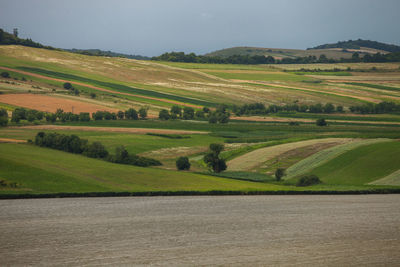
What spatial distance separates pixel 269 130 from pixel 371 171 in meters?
47.2

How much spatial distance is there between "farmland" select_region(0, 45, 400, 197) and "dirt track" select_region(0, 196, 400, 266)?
8.25m

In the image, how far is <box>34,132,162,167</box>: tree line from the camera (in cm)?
5903

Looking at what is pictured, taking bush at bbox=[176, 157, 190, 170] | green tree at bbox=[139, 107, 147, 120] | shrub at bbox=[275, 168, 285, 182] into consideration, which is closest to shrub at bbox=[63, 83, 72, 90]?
green tree at bbox=[139, 107, 147, 120]

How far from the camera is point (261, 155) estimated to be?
67.7 metres

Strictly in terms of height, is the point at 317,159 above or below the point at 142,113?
below

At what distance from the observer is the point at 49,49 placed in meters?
187

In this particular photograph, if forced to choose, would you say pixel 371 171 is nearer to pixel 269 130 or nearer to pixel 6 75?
pixel 269 130

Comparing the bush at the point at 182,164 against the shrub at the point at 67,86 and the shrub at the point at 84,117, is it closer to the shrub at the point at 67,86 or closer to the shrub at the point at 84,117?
the shrub at the point at 84,117

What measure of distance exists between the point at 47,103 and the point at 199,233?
99.3 meters

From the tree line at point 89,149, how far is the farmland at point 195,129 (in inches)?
97.0

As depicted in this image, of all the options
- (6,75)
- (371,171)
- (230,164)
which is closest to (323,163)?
(371,171)

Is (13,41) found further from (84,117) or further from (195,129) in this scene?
(195,129)

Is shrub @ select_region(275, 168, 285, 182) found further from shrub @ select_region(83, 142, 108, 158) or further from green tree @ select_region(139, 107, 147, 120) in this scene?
green tree @ select_region(139, 107, 147, 120)

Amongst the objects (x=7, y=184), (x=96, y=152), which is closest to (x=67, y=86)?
(x=96, y=152)
